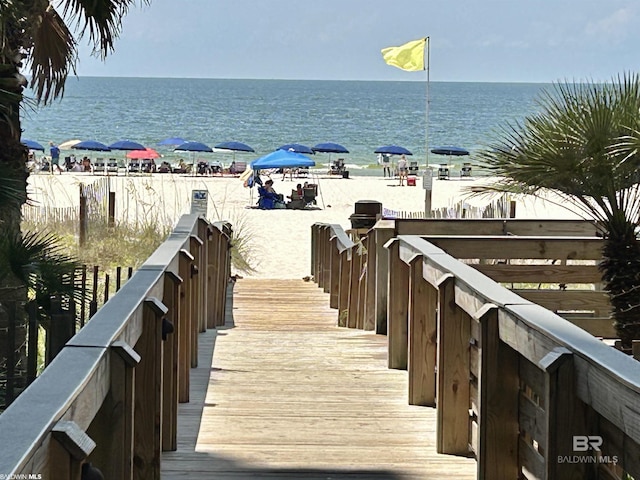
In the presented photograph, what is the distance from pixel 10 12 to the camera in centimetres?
711

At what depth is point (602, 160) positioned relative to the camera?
7.29 meters

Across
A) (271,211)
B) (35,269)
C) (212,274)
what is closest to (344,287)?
(212,274)

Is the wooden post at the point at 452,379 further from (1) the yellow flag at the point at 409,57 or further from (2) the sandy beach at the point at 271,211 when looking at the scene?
(1) the yellow flag at the point at 409,57

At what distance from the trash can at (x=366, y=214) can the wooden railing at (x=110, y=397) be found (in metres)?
6.72

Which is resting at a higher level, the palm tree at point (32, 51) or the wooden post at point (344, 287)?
the palm tree at point (32, 51)

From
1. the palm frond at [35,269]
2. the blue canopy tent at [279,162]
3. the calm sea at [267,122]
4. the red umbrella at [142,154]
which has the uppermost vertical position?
the calm sea at [267,122]

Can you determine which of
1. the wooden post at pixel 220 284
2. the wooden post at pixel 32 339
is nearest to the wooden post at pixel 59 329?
the wooden post at pixel 32 339

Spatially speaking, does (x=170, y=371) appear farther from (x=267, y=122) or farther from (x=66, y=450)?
(x=267, y=122)

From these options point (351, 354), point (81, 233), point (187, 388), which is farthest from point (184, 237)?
point (81, 233)

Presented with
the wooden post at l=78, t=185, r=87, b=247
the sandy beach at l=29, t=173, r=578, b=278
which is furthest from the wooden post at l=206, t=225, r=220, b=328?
the wooden post at l=78, t=185, r=87, b=247

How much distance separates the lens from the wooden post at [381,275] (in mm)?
8742

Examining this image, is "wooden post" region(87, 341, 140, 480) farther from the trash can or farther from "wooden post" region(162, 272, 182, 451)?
the trash can

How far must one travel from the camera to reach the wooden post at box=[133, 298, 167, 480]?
434 cm

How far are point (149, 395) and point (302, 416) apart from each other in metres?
1.77
